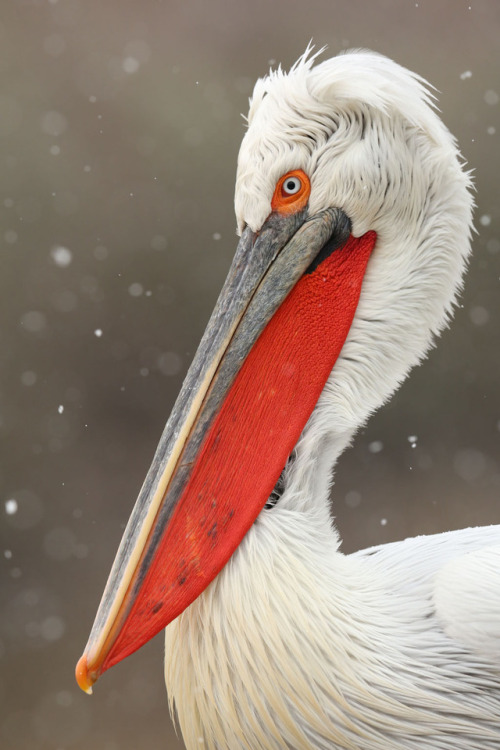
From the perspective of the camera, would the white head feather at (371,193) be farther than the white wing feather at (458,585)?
Yes

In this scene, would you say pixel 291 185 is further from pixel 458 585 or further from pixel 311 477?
pixel 458 585

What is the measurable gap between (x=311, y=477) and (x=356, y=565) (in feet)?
0.62

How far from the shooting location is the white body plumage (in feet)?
4.83

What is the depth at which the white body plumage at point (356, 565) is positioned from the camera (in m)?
1.47

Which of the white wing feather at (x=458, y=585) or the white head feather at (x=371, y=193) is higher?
the white head feather at (x=371, y=193)

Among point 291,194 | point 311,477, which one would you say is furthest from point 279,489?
point 291,194

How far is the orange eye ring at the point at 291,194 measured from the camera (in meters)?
1.58

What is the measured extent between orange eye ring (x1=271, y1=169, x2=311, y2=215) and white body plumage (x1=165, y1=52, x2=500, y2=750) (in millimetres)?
17

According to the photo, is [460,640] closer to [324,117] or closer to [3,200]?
[324,117]

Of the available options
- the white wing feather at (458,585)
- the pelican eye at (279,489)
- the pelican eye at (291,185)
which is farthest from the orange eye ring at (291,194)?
the white wing feather at (458,585)

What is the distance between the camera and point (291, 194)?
1.59 meters

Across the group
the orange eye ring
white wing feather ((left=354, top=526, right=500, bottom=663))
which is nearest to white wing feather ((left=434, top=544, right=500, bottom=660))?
white wing feather ((left=354, top=526, right=500, bottom=663))

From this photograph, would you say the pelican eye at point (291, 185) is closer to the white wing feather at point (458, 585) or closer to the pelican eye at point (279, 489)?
the pelican eye at point (279, 489)

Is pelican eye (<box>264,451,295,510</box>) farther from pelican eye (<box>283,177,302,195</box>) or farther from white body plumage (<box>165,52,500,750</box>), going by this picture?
pelican eye (<box>283,177,302,195</box>)
